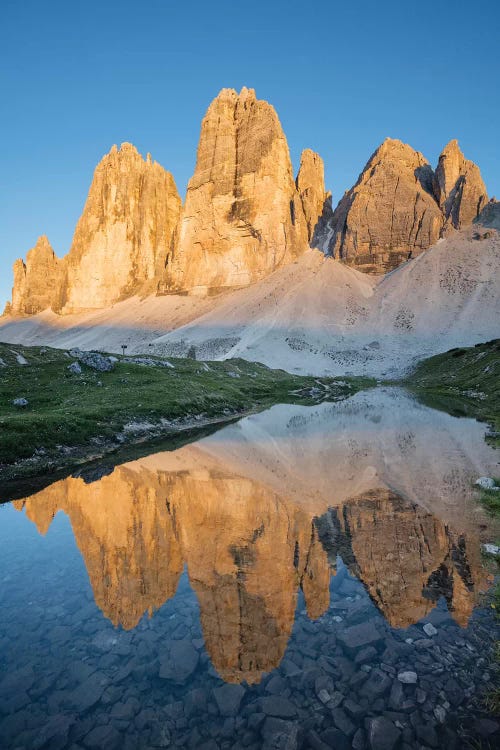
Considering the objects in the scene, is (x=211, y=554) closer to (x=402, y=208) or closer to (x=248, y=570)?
(x=248, y=570)

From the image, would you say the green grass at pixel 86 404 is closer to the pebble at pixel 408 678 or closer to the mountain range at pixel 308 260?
the pebble at pixel 408 678

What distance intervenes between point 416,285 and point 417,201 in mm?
41295

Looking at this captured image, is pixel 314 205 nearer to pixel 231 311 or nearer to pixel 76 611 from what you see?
pixel 231 311

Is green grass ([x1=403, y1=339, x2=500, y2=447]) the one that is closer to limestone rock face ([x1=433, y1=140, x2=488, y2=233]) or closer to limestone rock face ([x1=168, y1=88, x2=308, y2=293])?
limestone rock face ([x1=433, y1=140, x2=488, y2=233])

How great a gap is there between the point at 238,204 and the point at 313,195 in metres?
34.7

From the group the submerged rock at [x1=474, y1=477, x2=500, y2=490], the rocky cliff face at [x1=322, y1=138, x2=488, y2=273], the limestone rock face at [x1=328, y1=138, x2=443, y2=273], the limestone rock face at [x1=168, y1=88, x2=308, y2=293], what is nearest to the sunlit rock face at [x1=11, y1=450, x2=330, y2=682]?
the submerged rock at [x1=474, y1=477, x2=500, y2=490]

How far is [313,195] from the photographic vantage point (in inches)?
7052

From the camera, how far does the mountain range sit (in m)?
119

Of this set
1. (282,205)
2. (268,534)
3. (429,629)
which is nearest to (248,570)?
(268,534)

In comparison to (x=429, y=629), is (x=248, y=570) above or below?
above

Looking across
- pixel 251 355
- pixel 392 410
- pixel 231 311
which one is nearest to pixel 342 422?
pixel 392 410

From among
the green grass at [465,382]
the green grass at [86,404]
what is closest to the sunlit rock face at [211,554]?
the green grass at [86,404]

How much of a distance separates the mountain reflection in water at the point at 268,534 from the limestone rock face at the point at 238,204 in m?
Answer: 152

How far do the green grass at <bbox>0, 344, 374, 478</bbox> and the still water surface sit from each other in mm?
5906
